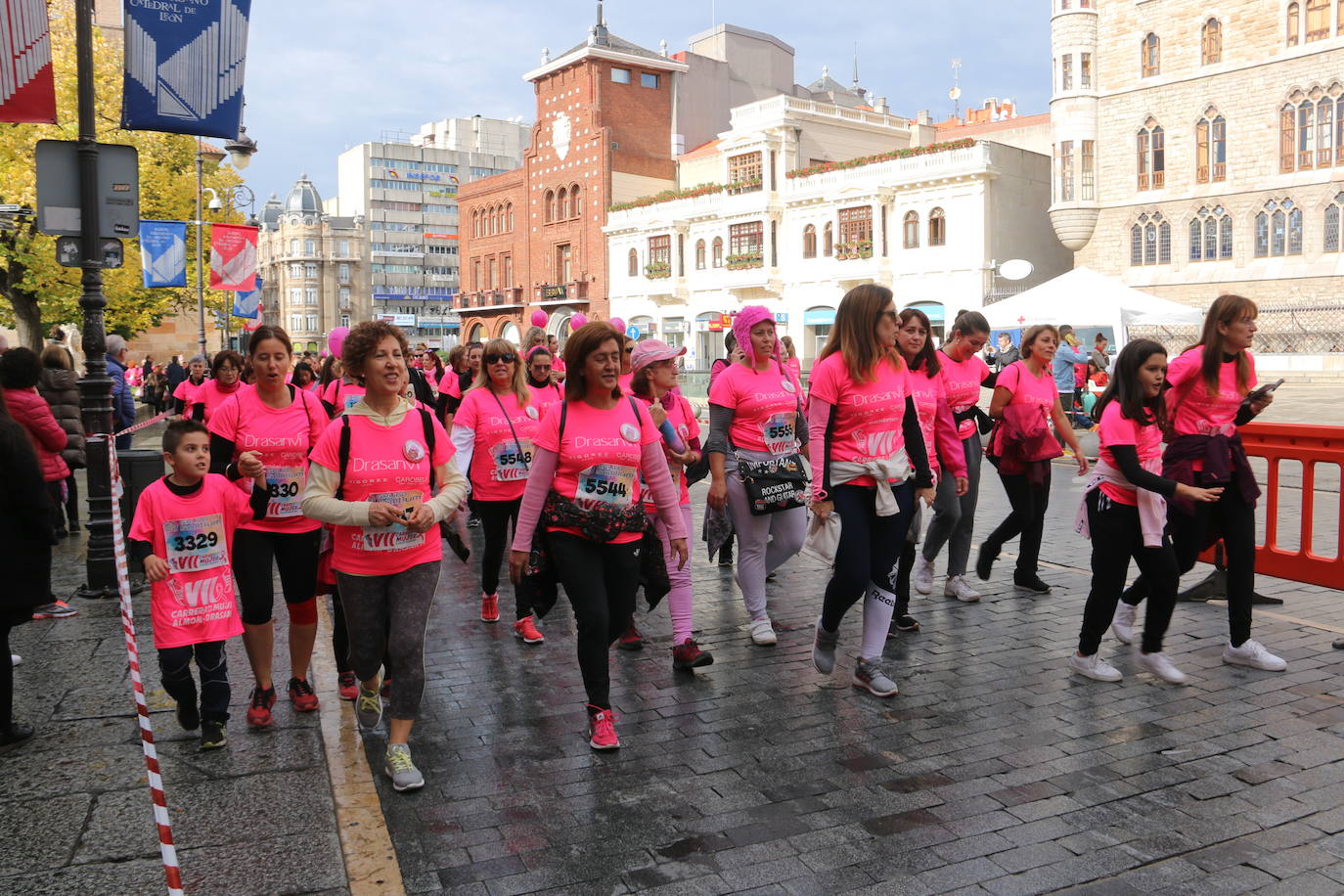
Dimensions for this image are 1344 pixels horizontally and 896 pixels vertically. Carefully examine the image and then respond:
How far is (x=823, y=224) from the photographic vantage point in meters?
45.9

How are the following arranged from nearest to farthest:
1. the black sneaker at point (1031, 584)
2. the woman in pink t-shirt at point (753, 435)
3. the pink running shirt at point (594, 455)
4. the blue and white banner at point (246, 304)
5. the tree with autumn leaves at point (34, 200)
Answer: the pink running shirt at point (594, 455) → the woman in pink t-shirt at point (753, 435) → the black sneaker at point (1031, 584) → the blue and white banner at point (246, 304) → the tree with autumn leaves at point (34, 200)

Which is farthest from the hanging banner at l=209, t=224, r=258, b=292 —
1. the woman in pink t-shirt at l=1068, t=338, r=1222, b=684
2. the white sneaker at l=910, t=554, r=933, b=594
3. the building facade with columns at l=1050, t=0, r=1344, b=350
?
the building facade with columns at l=1050, t=0, r=1344, b=350

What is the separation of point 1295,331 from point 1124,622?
3449 centimetres

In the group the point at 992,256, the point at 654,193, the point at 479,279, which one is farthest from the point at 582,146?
the point at 992,256

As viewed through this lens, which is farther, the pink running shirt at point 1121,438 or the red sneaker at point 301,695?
the pink running shirt at point 1121,438

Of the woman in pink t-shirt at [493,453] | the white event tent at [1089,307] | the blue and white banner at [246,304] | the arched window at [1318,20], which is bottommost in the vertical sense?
the woman in pink t-shirt at [493,453]

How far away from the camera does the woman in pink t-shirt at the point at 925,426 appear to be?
5.94 m

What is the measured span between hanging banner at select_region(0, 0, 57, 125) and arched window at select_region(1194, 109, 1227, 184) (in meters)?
39.3

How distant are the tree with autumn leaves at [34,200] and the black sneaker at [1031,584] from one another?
17.2 metres

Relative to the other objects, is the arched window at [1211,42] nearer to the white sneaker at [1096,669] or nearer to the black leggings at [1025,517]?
the black leggings at [1025,517]

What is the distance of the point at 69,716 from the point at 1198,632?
19.6 ft

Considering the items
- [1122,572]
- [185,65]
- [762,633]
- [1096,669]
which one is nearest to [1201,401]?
[1122,572]

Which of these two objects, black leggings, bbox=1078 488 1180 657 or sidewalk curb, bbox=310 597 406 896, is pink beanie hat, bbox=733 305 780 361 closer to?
black leggings, bbox=1078 488 1180 657

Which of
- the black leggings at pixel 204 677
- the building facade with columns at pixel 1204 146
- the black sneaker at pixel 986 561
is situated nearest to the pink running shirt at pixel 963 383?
the black sneaker at pixel 986 561
